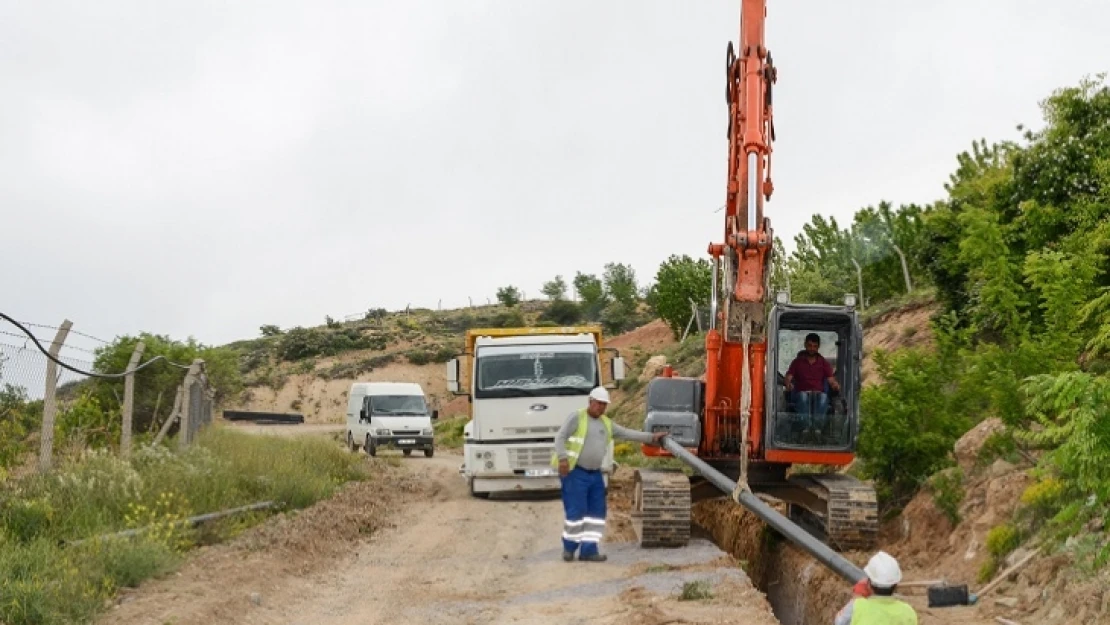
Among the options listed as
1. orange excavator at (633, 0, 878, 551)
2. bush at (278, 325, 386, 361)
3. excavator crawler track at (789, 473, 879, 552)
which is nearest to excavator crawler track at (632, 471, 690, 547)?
orange excavator at (633, 0, 878, 551)

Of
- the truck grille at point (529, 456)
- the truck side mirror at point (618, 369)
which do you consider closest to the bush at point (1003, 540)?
the truck side mirror at point (618, 369)

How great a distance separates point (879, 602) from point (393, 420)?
29739mm

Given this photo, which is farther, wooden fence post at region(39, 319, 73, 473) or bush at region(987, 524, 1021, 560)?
wooden fence post at region(39, 319, 73, 473)

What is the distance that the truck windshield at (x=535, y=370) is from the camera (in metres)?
21.0

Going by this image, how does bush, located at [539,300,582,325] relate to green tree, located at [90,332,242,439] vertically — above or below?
above

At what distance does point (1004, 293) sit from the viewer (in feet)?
53.1

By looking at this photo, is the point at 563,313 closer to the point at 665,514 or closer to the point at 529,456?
the point at 529,456

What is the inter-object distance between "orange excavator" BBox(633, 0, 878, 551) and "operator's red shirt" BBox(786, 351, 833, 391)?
12 millimetres

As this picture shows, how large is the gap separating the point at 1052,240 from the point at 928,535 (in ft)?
25.0

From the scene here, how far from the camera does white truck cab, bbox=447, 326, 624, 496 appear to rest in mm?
20719

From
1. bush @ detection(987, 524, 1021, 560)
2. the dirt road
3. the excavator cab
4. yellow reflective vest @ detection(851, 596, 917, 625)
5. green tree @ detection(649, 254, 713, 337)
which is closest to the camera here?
yellow reflective vest @ detection(851, 596, 917, 625)

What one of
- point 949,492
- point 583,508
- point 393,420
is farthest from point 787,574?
point 393,420

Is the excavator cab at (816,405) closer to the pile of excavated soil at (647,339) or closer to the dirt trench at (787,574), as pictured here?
the dirt trench at (787,574)

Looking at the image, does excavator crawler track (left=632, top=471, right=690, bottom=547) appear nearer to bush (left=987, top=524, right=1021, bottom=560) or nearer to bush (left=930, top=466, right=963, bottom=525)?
bush (left=930, top=466, right=963, bottom=525)
